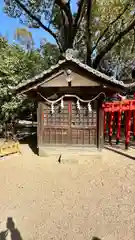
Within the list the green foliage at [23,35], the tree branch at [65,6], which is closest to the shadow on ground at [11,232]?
the tree branch at [65,6]

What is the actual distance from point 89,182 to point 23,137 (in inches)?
338

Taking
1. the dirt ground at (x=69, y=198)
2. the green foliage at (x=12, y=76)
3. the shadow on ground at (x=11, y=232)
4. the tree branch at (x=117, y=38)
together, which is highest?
the tree branch at (x=117, y=38)

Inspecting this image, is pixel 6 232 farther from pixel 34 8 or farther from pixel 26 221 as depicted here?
pixel 34 8

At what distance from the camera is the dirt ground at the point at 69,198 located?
4641 mm

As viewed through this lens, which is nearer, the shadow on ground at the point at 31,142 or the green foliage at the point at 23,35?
the shadow on ground at the point at 31,142

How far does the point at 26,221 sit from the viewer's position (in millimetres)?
4953

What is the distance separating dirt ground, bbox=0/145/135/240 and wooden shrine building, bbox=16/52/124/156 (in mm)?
1178

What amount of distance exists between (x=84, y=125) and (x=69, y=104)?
3.62ft

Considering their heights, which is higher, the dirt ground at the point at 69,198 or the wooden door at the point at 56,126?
the wooden door at the point at 56,126

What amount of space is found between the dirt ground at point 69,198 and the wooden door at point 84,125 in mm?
978

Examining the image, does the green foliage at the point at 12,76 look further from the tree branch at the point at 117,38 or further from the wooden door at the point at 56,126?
the tree branch at the point at 117,38

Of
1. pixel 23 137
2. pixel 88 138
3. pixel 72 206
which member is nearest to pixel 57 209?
pixel 72 206

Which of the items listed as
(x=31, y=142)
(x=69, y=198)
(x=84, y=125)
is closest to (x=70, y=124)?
(x=84, y=125)

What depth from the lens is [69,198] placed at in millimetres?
6137
